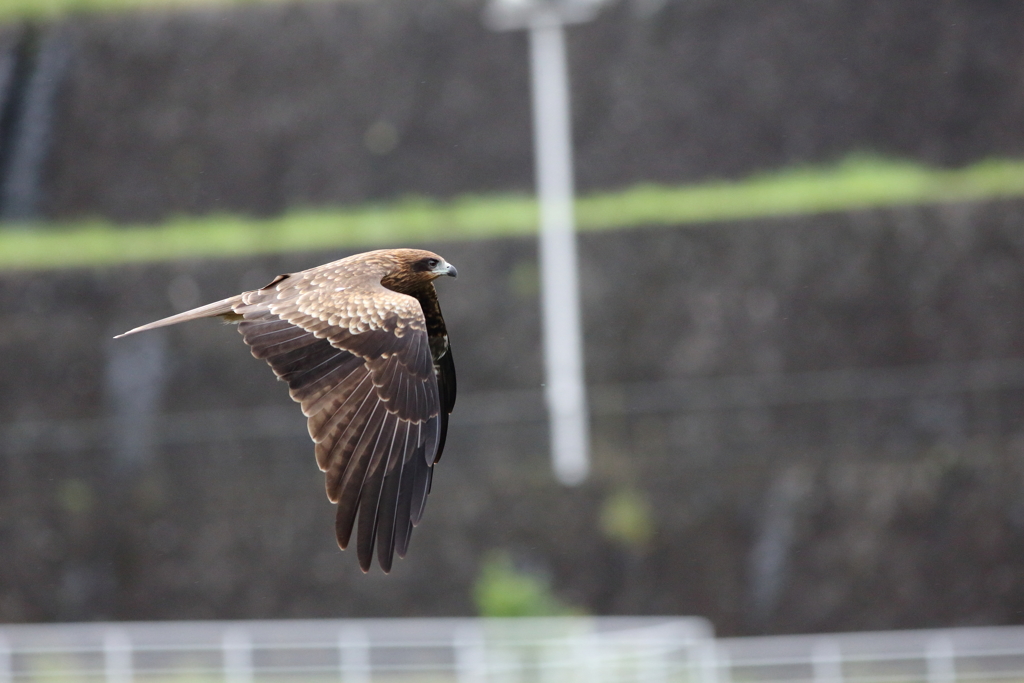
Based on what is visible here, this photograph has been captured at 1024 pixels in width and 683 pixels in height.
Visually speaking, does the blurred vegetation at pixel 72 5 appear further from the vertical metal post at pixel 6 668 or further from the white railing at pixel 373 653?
the vertical metal post at pixel 6 668

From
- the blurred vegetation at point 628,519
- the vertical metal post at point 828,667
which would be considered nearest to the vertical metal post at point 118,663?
the blurred vegetation at point 628,519

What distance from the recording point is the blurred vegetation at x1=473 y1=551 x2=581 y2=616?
13.0m

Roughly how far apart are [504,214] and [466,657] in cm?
689

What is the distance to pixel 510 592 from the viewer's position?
13086mm

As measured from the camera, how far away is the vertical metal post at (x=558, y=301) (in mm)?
13930

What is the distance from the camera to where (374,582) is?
1412 centimetres

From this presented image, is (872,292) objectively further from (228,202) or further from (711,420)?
(228,202)

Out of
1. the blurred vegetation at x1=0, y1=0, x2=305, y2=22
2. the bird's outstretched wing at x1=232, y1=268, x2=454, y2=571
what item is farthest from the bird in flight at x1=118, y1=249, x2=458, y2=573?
the blurred vegetation at x1=0, y1=0, x2=305, y2=22

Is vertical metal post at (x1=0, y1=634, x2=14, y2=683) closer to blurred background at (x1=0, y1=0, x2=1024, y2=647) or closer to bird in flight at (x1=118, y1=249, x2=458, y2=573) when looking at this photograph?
blurred background at (x1=0, y1=0, x2=1024, y2=647)

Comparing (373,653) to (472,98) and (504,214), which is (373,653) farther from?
(472,98)

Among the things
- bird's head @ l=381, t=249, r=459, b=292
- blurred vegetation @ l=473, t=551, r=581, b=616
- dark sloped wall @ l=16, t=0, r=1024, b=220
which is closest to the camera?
bird's head @ l=381, t=249, r=459, b=292

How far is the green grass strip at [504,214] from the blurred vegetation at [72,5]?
3.24m

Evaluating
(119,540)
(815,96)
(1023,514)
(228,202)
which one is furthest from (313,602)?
(815,96)

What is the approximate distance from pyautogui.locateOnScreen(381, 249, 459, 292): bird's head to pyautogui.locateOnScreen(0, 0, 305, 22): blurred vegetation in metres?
13.4
